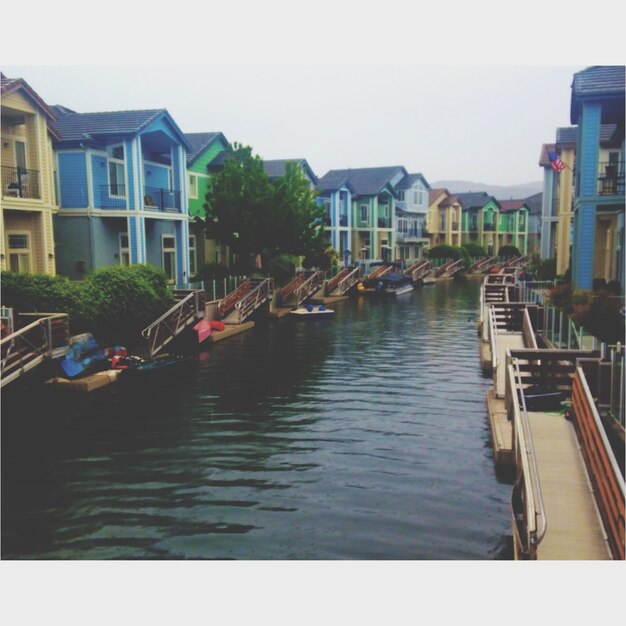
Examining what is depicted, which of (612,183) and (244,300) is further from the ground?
(612,183)

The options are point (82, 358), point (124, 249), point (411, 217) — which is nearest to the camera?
point (82, 358)

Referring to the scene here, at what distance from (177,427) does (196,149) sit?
25700 mm

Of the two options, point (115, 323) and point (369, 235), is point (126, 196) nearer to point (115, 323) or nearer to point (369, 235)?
point (115, 323)

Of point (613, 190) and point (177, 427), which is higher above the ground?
point (613, 190)

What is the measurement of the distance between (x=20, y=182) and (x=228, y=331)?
30.9 feet

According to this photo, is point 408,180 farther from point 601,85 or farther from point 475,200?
point 601,85

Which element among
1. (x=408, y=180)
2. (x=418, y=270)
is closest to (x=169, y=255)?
(x=418, y=270)

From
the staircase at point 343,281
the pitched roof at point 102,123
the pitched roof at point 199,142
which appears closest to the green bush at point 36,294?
the pitched roof at point 102,123

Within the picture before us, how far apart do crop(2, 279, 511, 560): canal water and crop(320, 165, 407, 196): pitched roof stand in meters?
45.0

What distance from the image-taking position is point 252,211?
3325 cm

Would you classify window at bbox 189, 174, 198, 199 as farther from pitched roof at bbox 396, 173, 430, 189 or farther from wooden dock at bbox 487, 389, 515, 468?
pitched roof at bbox 396, 173, 430, 189

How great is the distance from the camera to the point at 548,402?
12.4 meters

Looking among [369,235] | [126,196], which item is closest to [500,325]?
[126,196]

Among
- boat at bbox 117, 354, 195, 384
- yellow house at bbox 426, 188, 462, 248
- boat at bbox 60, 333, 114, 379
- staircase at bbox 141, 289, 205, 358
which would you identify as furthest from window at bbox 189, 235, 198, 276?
yellow house at bbox 426, 188, 462, 248
